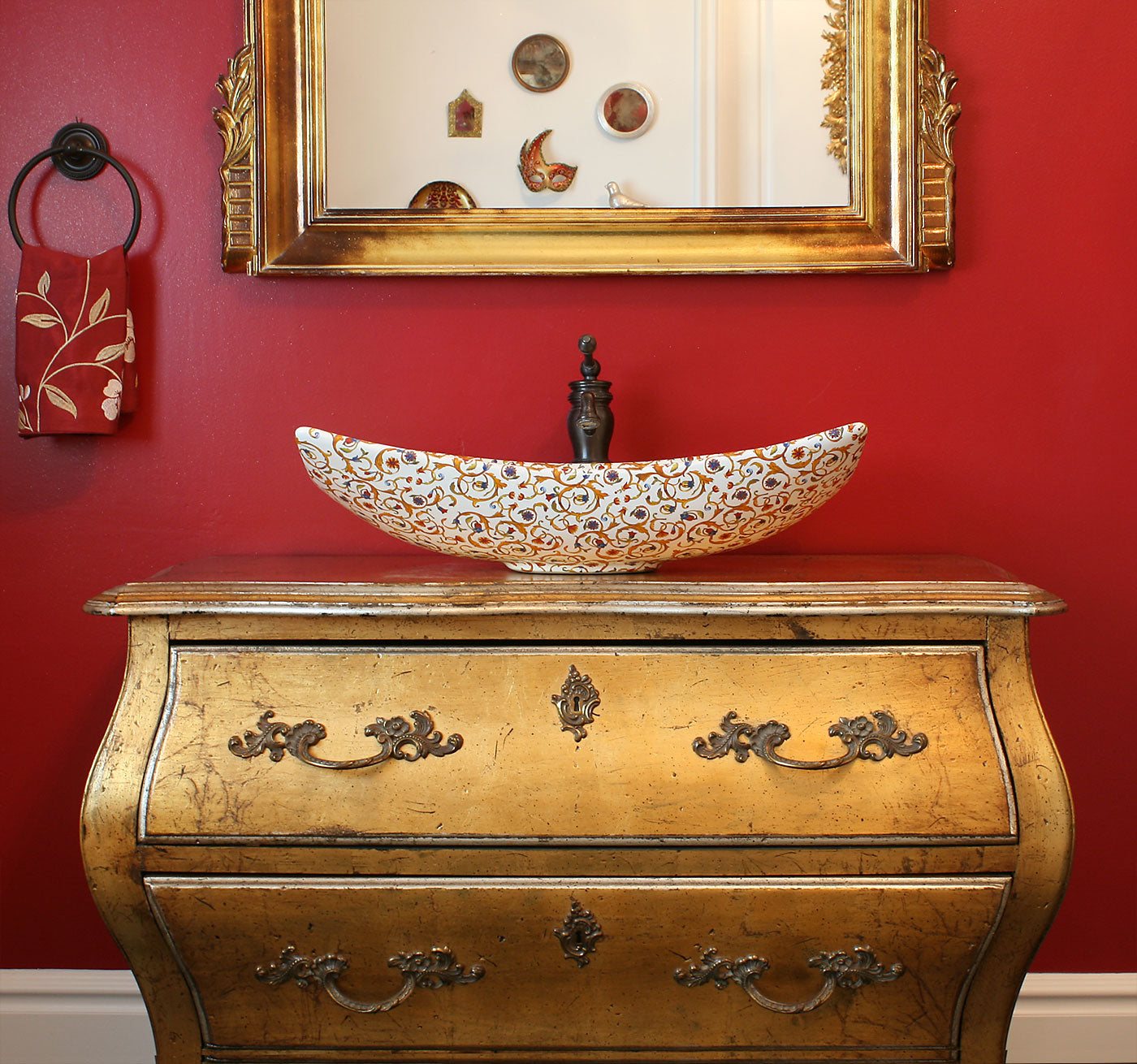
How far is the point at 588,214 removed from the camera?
1.27 m

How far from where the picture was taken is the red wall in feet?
4.20

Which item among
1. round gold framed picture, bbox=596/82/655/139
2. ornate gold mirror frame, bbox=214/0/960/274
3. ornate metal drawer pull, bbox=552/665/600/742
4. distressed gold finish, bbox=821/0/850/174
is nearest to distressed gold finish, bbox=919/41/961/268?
ornate gold mirror frame, bbox=214/0/960/274

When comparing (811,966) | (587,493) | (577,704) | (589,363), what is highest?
(589,363)

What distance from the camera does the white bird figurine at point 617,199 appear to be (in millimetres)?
1270

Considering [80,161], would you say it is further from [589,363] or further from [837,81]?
[837,81]

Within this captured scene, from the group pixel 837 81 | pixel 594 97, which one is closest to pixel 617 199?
pixel 594 97

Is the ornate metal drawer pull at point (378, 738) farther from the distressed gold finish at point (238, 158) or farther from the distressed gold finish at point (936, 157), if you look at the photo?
the distressed gold finish at point (936, 157)

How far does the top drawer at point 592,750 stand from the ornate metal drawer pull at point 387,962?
0.13 meters

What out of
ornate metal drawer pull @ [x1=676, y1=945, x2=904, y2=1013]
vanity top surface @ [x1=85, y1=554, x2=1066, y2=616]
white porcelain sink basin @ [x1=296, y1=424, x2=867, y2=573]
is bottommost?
ornate metal drawer pull @ [x1=676, y1=945, x2=904, y2=1013]

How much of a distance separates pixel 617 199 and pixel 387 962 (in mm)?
1033

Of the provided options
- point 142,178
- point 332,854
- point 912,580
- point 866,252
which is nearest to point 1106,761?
point 912,580

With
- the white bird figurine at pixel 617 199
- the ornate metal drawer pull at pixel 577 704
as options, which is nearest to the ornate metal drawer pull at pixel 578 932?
the ornate metal drawer pull at pixel 577 704

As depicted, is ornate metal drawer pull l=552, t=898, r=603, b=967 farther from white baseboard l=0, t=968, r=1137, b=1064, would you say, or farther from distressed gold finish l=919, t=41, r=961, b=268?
distressed gold finish l=919, t=41, r=961, b=268

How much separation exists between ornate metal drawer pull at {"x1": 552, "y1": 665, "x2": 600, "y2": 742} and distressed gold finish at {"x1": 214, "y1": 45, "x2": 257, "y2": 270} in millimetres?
820
